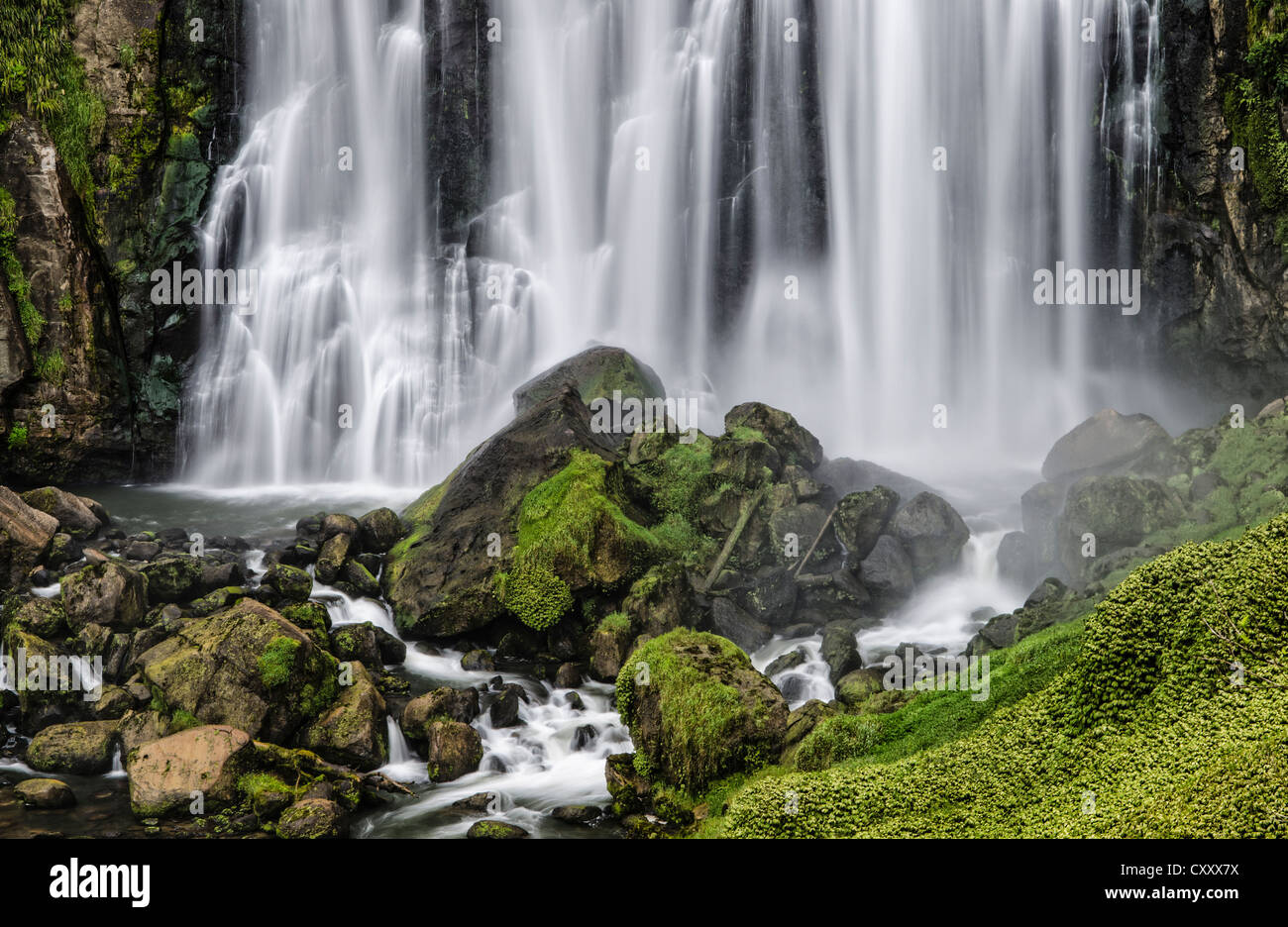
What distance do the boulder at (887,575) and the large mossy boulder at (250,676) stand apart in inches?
286

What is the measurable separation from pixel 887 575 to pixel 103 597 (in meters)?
9.92

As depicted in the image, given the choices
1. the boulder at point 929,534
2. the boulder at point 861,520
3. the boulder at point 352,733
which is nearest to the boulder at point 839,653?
the boulder at point 861,520

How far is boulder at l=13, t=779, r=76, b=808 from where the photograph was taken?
8574mm

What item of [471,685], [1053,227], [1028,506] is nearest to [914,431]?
[1053,227]

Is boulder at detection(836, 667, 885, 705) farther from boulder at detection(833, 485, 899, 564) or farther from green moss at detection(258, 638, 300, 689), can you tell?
green moss at detection(258, 638, 300, 689)

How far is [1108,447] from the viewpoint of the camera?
15.5m

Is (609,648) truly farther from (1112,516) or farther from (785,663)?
(1112,516)

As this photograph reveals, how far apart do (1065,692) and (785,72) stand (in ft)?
66.8

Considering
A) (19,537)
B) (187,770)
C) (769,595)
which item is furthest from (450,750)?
(19,537)

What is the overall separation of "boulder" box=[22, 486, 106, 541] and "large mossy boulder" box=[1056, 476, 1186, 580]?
14313 millimetres

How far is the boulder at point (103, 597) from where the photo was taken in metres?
11.2

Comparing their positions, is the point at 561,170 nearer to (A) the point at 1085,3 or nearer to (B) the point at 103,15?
(B) the point at 103,15

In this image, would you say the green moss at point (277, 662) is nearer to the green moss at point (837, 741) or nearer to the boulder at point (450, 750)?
the boulder at point (450, 750)
